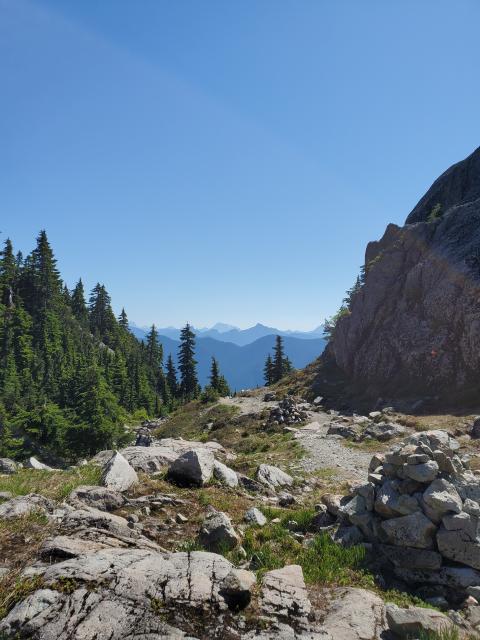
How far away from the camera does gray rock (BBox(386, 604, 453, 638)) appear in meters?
5.82

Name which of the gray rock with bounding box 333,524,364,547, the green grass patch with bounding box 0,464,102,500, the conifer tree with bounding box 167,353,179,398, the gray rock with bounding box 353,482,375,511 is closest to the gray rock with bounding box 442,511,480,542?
the gray rock with bounding box 353,482,375,511

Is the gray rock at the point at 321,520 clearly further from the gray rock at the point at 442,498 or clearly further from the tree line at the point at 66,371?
the tree line at the point at 66,371

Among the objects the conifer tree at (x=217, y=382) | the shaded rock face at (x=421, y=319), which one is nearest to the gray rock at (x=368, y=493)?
the shaded rock face at (x=421, y=319)

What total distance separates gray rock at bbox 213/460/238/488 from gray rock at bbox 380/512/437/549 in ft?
19.3

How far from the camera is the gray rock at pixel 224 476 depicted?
13377 millimetres

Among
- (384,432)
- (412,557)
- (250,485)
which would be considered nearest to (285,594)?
(412,557)

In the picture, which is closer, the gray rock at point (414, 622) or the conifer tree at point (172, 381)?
the gray rock at point (414, 622)

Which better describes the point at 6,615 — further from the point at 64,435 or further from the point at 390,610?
the point at 64,435

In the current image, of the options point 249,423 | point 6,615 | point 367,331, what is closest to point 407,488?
point 6,615

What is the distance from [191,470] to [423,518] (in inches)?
294

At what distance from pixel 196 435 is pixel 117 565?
116ft

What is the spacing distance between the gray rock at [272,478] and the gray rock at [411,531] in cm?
648

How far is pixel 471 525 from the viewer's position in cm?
828

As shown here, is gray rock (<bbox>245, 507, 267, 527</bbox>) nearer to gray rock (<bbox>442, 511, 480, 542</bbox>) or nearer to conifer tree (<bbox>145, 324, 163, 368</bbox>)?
gray rock (<bbox>442, 511, 480, 542</bbox>)
